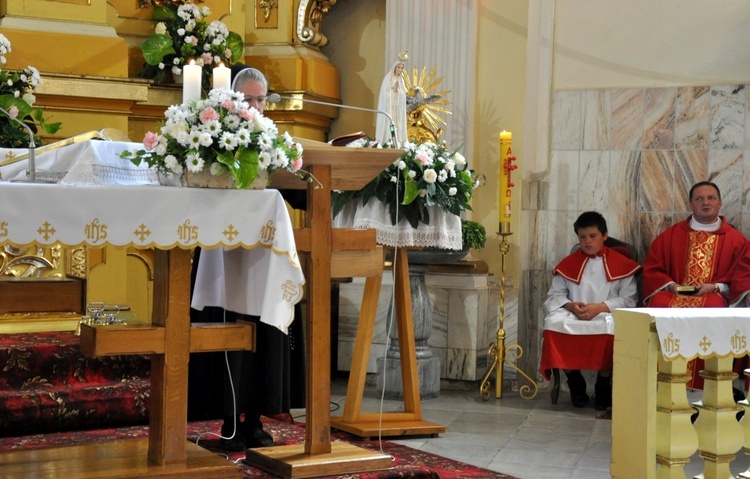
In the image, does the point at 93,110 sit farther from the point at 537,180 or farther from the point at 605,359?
the point at 605,359

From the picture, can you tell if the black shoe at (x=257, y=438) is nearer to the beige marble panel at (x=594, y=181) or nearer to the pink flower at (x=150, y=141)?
the pink flower at (x=150, y=141)

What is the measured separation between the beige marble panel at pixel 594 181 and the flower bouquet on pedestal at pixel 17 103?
12.5 feet

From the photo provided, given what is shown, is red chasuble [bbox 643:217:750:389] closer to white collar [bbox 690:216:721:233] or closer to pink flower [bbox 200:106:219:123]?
white collar [bbox 690:216:721:233]

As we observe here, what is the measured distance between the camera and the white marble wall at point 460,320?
7.72 m

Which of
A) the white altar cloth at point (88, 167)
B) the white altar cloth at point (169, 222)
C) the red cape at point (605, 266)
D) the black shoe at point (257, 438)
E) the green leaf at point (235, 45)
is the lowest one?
the black shoe at point (257, 438)

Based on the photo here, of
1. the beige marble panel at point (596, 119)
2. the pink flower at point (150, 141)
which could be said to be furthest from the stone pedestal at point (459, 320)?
the pink flower at point (150, 141)

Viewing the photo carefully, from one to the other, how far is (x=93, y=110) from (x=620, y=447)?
15.9 ft

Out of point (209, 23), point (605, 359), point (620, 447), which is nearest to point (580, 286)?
point (605, 359)

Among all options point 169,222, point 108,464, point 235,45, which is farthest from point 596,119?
point 108,464

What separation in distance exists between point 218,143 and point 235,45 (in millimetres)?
4177

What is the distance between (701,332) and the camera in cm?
356

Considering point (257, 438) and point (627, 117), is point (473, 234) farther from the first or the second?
point (257, 438)

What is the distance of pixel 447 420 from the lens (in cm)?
655

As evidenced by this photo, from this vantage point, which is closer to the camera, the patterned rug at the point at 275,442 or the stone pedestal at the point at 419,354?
the patterned rug at the point at 275,442
